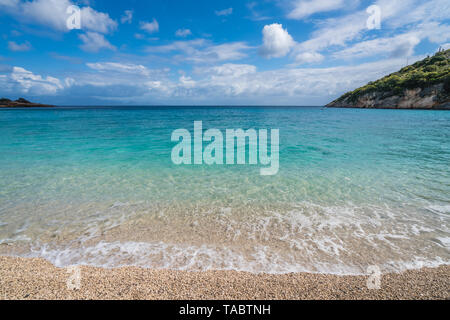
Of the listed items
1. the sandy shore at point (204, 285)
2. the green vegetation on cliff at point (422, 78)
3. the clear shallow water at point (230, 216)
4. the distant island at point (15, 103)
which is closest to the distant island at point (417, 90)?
the green vegetation on cliff at point (422, 78)

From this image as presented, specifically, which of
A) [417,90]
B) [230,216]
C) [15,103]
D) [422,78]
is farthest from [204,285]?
[15,103]

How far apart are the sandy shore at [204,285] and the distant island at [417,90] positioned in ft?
321

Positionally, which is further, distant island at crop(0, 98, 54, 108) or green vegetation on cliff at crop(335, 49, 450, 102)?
distant island at crop(0, 98, 54, 108)

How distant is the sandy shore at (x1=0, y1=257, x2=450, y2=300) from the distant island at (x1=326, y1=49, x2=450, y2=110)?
97.8 meters

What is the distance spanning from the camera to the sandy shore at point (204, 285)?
11.4 ft

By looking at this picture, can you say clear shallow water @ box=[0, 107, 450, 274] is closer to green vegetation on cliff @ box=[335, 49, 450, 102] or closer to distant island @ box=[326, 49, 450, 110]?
distant island @ box=[326, 49, 450, 110]

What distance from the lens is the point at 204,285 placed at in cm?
372

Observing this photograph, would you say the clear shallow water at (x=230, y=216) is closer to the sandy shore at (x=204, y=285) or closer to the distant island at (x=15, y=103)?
the sandy shore at (x=204, y=285)

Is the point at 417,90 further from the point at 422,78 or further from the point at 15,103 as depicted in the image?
the point at 15,103

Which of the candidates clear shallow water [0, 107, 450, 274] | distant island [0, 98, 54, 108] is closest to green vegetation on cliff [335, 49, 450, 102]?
clear shallow water [0, 107, 450, 274]

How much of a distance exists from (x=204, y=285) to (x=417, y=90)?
108 meters

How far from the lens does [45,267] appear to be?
13.7 feet

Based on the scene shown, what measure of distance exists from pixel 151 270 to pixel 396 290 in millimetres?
4596

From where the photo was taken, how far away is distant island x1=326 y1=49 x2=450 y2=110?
229ft
